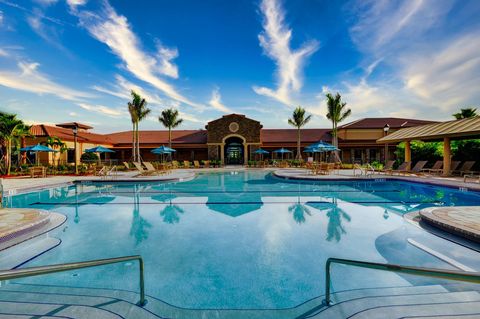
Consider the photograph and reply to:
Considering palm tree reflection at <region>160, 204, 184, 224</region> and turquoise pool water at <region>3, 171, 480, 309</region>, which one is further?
palm tree reflection at <region>160, 204, 184, 224</region>

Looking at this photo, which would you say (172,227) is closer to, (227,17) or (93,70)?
(227,17)

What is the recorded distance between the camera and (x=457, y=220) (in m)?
6.18

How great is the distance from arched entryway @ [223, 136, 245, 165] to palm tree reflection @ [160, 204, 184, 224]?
84.4 ft

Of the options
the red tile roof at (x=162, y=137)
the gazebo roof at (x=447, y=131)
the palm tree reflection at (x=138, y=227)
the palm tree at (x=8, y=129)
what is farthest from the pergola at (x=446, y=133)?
the palm tree at (x=8, y=129)

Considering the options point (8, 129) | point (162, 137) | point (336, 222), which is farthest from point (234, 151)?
point (336, 222)

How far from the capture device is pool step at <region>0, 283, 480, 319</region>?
2.94 metres

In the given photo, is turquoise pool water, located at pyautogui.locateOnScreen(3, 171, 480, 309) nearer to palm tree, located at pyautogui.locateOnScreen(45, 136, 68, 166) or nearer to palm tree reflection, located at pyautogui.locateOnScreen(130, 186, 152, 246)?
palm tree reflection, located at pyautogui.locateOnScreen(130, 186, 152, 246)

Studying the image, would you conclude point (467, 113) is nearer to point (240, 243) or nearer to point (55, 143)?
point (240, 243)

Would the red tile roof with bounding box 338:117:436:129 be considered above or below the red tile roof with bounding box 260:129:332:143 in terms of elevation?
above

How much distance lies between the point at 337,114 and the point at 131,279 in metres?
29.1

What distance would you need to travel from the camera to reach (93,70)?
19.1 meters

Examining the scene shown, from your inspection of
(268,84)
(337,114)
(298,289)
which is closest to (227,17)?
(268,84)

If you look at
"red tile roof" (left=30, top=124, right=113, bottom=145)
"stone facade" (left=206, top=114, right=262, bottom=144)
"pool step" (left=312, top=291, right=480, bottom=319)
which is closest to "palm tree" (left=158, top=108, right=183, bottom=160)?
"stone facade" (left=206, top=114, right=262, bottom=144)

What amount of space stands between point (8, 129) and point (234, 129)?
75.6 ft
